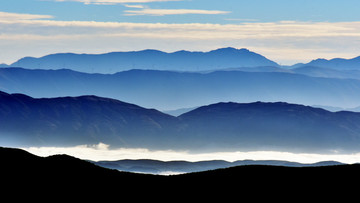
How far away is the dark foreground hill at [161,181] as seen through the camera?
102750 millimetres

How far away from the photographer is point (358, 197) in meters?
101

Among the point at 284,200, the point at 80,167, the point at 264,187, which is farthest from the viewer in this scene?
the point at 80,167

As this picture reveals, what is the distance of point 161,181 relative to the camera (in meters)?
110

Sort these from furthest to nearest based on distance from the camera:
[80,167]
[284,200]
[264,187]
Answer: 1. [80,167]
2. [264,187]
3. [284,200]

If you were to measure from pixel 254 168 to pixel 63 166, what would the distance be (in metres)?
30.9

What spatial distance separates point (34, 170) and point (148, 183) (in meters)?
17.7

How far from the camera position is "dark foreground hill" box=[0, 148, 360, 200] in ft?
337

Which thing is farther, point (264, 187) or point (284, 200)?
point (264, 187)

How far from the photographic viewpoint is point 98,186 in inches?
4176

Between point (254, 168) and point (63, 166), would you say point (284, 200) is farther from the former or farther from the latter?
point (63, 166)

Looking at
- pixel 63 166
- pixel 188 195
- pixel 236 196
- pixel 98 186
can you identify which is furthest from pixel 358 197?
pixel 63 166

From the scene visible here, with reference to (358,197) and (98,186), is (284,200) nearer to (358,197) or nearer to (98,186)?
(358,197)

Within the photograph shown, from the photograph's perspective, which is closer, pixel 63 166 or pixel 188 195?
pixel 188 195

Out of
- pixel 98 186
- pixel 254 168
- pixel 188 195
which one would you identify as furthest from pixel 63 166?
pixel 254 168
